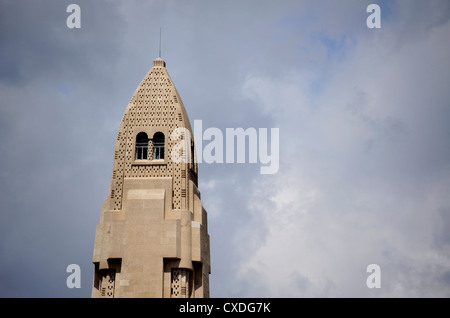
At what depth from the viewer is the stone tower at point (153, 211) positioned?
2448cm

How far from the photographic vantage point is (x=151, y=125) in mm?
27688

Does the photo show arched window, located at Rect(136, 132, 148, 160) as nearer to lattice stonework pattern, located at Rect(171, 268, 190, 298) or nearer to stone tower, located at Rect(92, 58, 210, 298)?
stone tower, located at Rect(92, 58, 210, 298)

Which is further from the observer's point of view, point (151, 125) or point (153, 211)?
point (151, 125)

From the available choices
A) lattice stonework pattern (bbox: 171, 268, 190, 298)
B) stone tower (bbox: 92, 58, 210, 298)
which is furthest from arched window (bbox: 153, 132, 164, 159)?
lattice stonework pattern (bbox: 171, 268, 190, 298)

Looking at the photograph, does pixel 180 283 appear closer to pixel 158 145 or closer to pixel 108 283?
pixel 108 283

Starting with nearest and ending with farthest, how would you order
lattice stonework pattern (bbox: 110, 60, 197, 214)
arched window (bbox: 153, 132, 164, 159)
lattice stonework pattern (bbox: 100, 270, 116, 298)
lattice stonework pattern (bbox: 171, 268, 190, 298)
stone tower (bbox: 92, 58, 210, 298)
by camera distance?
lattice stonework pattern (bbox: 171, 268, 190, 298)
stone tower (bbox: 92, 58, 210, 298)
lattice stonework pattern (bbox: 100, 270, 116, 298)
lattice stonework pattern (bbox: 110, 60, 197, 214)
arched window (bbox: 153, 132, 164, 159)

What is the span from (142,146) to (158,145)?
79 cm

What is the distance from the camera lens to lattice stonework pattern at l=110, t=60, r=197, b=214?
26500 millimetres

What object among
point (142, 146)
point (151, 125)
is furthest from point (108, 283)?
point (151, 125)

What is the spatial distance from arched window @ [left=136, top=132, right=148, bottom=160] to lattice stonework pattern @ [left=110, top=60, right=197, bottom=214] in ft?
1.05

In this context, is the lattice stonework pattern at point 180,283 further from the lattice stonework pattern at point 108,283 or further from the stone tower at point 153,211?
the lattice stonework pattern at point 108,283
